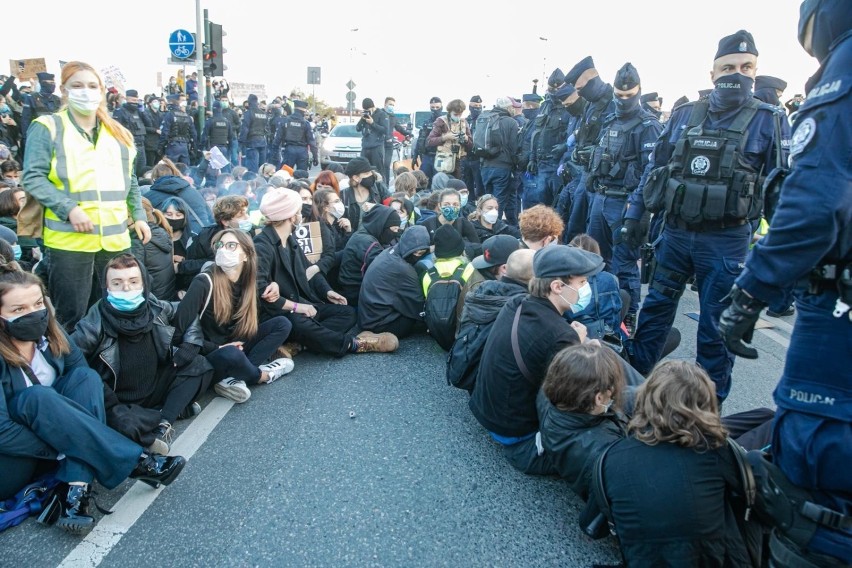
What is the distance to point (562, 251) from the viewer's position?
3258 millimetres

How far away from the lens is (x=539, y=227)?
4.68 metres

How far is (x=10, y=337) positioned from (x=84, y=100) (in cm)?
161

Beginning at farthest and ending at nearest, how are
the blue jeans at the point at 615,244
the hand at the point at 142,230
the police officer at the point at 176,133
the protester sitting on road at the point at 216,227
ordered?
1. the police officer at the point at 176,133
2. the blue jeans at the point at 615,244
3. the protester sitting on road at the point at 216,227
4. the hand at the point at 142,230

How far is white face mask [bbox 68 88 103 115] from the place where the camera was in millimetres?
3711

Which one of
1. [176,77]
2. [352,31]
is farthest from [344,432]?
[352,31]

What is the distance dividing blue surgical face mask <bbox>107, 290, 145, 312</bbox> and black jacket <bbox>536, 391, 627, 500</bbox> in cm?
244

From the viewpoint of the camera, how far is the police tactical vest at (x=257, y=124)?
626 inches

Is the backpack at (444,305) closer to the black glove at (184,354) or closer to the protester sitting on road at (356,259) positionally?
the protester sitting on road at (356,259)

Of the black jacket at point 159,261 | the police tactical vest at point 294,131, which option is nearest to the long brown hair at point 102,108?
the black jacket at point 159,261

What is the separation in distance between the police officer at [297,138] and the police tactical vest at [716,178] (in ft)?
40.5

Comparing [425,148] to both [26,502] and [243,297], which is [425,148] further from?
[26,502]

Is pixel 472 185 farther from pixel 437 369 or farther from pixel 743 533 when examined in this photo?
pixel 743 533

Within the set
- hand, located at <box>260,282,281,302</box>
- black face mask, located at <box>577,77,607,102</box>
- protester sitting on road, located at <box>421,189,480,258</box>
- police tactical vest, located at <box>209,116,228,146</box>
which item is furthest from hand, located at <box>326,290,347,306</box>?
police tactical vest, located at <box>209,116,228,146</box>

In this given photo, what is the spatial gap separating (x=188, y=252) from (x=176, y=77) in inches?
774
